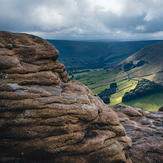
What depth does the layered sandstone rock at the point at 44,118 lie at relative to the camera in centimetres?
1691

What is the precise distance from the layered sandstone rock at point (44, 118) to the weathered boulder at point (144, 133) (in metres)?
2.57

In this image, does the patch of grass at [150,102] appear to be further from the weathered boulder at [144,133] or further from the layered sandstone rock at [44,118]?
the layered sandstone rock at [44,118]

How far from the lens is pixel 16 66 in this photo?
70.1ft

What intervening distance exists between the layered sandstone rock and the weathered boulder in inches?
101

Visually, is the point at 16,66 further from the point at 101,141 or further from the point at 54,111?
the point at 101,141

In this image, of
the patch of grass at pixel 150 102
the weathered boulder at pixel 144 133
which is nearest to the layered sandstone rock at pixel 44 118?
the weathered boulder at pixel 144 133

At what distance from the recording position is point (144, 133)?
86.9ft

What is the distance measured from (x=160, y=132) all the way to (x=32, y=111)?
26149mm

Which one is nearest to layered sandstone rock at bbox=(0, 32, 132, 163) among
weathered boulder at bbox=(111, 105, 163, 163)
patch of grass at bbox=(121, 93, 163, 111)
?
weathered boulder at bbox=(111, 105, 163, 163)

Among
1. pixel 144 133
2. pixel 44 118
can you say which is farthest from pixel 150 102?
pixel 44 118

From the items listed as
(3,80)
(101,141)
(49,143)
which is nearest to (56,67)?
(3,80)

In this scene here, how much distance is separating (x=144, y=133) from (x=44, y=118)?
831 inches

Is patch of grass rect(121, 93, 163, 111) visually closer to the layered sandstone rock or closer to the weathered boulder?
the weathered boulder

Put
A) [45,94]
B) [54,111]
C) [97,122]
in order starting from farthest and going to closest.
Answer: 1. [97,122]
2. [45,94]
3. [54,111]
